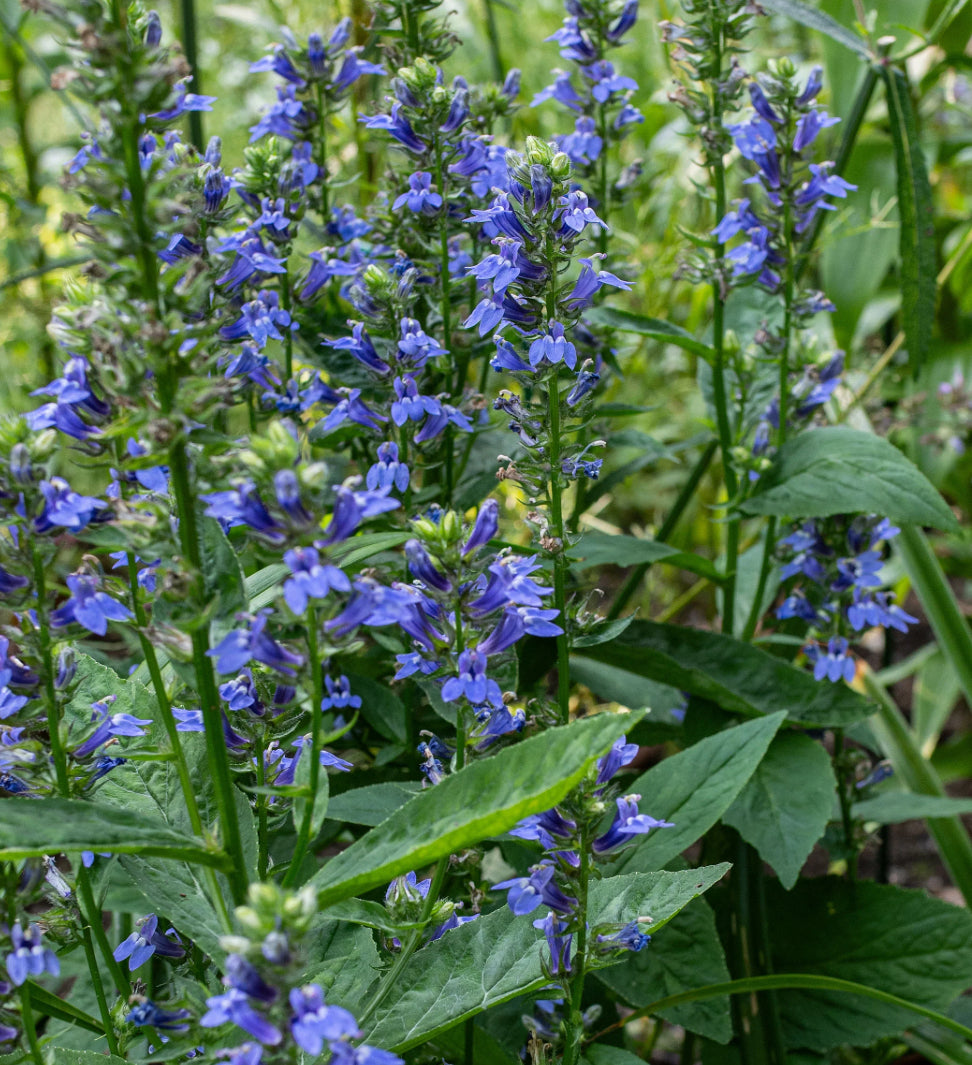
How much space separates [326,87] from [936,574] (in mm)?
1357

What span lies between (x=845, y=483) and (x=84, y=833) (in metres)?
1.18

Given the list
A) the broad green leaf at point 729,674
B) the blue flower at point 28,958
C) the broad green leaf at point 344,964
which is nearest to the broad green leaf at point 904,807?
the broad green leaf at point 729,674

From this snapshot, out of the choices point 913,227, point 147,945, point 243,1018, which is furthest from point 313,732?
point 913,227

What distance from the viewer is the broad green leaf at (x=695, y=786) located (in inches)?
49.4

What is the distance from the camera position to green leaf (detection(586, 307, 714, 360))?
1.60 metres

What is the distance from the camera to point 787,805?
1.49 meters

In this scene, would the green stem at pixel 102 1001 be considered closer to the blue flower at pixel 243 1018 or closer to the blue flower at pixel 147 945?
the blue flower at pixel 147 945

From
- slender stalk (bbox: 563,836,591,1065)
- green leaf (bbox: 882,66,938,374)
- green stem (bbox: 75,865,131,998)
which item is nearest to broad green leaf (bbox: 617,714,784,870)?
slender stalk (bbox: 563,836,591,1065)

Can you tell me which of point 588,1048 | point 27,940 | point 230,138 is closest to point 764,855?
point 588,1048

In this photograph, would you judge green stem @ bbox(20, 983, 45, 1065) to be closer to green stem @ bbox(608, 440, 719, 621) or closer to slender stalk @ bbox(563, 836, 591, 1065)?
slender stalk @ bbox(563, 836, 591, 1065)

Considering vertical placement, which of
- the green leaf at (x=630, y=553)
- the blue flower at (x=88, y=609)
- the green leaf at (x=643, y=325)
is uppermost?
the green leaf at (x=643, y=325)

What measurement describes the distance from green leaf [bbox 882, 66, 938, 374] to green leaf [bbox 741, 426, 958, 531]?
0.64ft

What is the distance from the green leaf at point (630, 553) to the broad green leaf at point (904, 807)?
513 mm

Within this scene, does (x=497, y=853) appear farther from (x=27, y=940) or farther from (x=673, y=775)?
(x=27, y=940)
